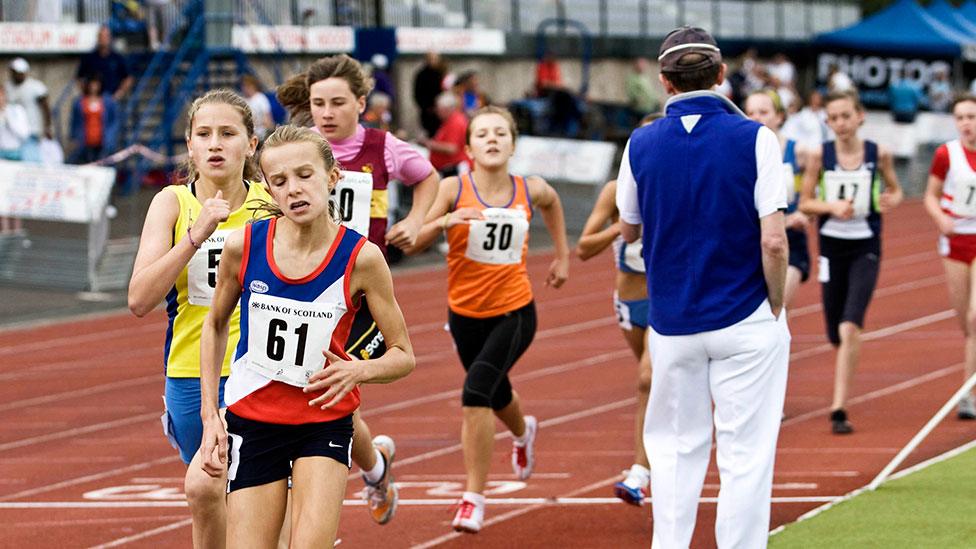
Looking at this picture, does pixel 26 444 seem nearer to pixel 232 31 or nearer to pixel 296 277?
pixel 296 277

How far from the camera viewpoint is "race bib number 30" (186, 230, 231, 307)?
607cm

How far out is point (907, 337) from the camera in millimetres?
14812

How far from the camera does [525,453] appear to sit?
8.78 metres

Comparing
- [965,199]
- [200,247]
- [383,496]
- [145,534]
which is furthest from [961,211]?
[200,247]

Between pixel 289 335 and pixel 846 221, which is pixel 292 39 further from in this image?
pixel 289 335

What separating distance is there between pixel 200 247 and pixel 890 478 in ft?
14.4

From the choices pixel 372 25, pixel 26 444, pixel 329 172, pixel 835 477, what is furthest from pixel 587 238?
pixel 372 25

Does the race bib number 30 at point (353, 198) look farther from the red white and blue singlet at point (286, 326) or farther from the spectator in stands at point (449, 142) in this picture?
the spectator in stands at point (449, 142)

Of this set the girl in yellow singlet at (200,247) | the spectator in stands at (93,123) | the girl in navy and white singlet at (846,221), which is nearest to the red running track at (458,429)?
the girl in navy and white singlet at (846,221)

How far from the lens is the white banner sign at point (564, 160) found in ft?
82.3

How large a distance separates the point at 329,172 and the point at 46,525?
370cm

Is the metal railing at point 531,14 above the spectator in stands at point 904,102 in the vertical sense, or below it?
above

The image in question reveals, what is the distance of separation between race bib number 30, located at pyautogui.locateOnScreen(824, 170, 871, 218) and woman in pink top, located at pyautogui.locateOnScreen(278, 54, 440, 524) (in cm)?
355

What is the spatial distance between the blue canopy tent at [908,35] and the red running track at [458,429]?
23486mm
